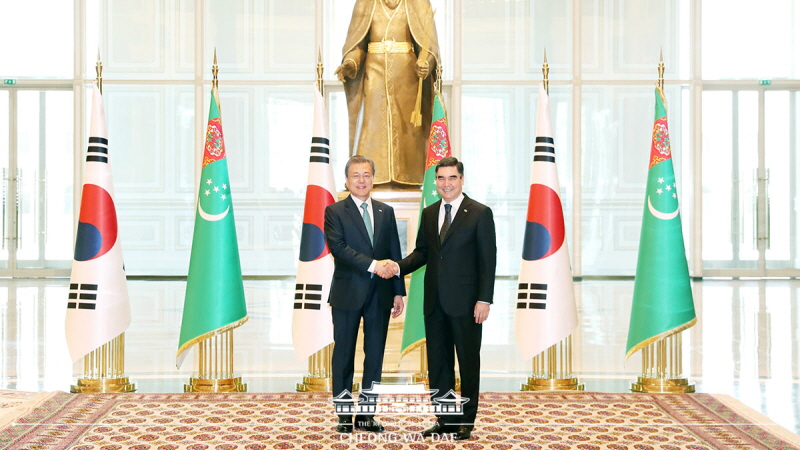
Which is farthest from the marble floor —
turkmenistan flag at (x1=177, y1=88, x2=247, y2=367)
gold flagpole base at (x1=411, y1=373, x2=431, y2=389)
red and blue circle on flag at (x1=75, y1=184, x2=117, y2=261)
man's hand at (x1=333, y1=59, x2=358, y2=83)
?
man's hand at (x1=333, y1=59, x2=358, y2=83)

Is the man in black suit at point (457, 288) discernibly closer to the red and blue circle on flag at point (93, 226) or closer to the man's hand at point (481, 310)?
→ the man's hand at point (481, 310)

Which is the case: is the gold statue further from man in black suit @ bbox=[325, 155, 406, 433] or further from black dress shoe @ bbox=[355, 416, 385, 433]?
black dress shoe @ bbox=[355, 416, 385, 433]

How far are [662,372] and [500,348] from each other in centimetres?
195

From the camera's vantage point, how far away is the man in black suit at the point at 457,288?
390cm

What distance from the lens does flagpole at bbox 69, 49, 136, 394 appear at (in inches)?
200

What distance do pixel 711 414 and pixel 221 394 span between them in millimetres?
2584

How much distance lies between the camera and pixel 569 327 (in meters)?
4.94

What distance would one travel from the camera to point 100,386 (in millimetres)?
5090

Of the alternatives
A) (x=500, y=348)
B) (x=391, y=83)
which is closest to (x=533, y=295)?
(x=500, y=348)

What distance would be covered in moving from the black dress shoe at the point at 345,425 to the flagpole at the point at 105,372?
1.70 meters

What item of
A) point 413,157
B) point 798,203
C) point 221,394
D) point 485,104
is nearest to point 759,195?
point 798,203

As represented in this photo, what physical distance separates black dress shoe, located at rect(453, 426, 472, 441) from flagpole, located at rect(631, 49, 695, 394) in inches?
63.6

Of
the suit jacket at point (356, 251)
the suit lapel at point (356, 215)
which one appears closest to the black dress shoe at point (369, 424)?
the suit jacket at point (356, 251)

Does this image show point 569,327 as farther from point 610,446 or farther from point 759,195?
point 759,195
